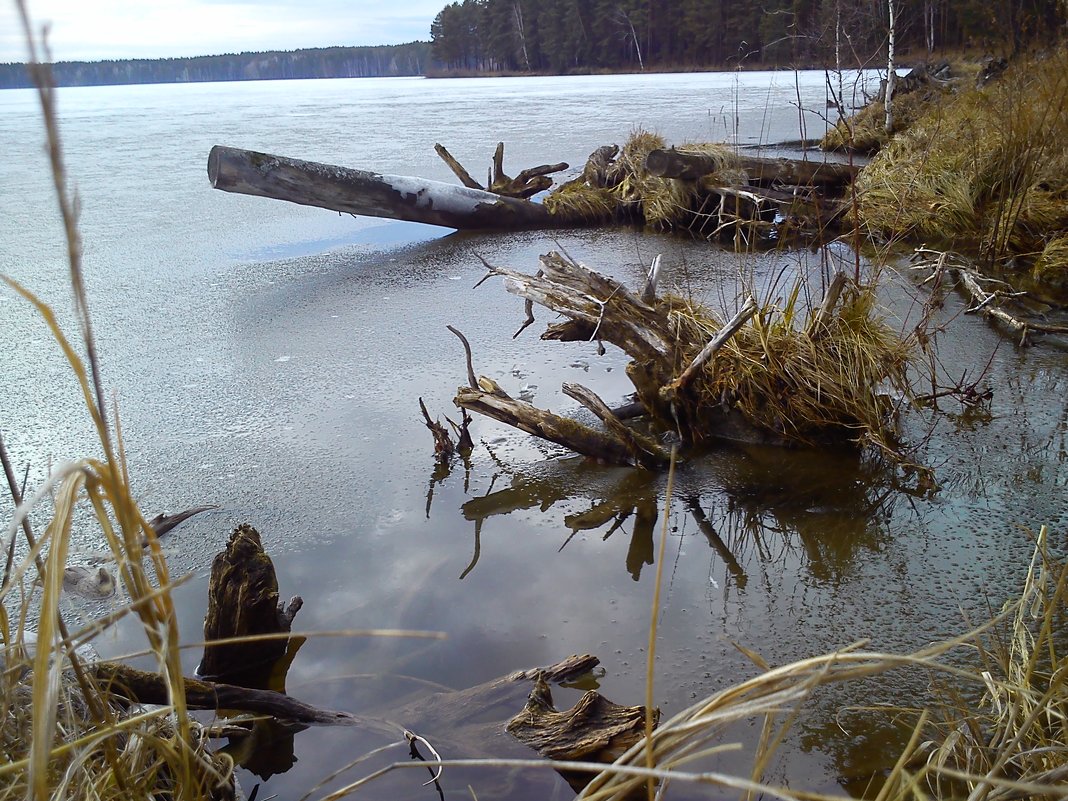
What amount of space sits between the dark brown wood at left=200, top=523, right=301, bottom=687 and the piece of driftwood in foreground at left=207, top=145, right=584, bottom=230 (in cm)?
570

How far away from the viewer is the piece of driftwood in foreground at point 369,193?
25.2 ft

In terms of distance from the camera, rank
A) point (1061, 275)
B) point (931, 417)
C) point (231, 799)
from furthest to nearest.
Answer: point (1061, 275) < point (931, 417) < point (231, 799)

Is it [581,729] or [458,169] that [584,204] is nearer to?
[458,169]

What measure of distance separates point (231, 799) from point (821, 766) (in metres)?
1.35

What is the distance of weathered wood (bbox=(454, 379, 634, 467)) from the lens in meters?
3.75

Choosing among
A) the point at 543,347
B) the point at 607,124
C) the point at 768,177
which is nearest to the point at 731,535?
the point at 543,347

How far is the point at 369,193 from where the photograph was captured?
841cm

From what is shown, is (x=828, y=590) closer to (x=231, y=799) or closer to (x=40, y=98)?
(x=231, y=799)

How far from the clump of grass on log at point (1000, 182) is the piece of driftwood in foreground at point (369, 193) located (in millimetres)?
3365

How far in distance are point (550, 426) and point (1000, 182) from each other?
548cm

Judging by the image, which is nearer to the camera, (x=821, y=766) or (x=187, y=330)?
(x=821, y=766)

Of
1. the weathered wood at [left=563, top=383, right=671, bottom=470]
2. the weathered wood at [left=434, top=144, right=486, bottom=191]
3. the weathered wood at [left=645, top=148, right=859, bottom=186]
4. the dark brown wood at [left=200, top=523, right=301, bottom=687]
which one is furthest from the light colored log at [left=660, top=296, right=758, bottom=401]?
the weathered wood at [left=434, top=144, right=486, bottom=191]

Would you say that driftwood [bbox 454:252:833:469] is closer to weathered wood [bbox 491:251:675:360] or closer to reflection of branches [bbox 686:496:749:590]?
weathered wood [bbox 491:251:675:360]

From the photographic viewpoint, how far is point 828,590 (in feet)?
9.32
